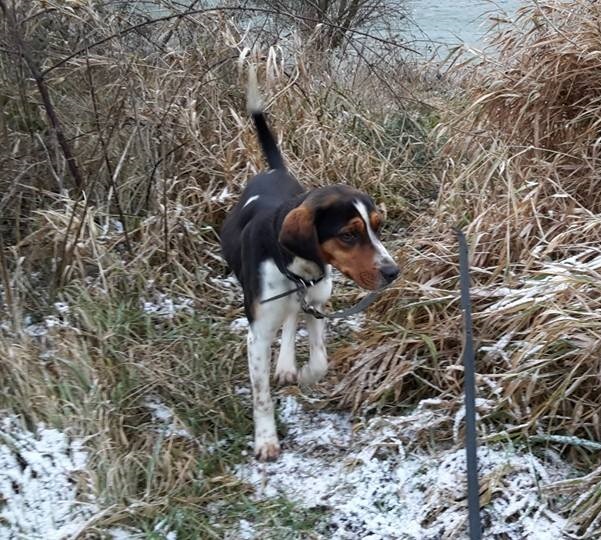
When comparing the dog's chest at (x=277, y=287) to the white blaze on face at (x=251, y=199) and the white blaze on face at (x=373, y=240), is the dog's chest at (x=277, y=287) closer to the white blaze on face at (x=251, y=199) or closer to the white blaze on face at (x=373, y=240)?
the white blaze on face at (x=373, y=240)

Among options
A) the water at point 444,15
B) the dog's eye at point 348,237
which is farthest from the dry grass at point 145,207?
the water at point 444,15

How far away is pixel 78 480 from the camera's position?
3008mm

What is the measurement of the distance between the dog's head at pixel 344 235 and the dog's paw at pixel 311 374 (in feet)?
2.08

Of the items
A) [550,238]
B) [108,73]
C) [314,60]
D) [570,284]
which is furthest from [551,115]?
[108,73]

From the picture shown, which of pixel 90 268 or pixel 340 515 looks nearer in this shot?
pixel 340 515

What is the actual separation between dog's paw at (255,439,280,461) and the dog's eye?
89cm

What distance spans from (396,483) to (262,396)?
61cm

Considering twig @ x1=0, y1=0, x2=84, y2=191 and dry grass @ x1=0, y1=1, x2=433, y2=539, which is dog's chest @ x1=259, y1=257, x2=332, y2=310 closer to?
dry grass @ x1=0, y1=1, x2=433, y2=539

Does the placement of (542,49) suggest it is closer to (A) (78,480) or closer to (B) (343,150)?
(B) (343,150)

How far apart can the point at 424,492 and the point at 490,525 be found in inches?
10.8

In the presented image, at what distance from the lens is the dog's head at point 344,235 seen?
2924mm

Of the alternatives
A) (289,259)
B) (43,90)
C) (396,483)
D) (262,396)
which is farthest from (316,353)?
(43,90)

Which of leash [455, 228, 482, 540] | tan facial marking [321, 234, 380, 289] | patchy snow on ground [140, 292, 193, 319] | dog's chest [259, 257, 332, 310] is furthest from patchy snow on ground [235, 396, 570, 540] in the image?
patchy snow on ground [140, 292, 193, 319]

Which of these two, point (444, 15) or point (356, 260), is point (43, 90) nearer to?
point (356, 260)
